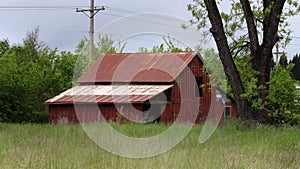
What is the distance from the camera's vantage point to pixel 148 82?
1265 inches

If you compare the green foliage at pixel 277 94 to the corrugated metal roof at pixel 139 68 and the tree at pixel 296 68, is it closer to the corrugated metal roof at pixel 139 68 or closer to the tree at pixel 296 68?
the corrugated metal roof at pixel 139 68

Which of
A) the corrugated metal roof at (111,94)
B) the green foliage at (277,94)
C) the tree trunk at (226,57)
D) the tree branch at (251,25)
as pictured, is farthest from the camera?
the corrugated metal roof at (111,94)

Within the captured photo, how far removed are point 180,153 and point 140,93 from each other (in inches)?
726

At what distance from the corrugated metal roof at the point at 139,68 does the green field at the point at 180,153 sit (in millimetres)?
15817

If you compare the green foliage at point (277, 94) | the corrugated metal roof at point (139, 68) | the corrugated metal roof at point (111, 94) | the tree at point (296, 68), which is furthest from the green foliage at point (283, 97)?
the tree at point (296, 68)

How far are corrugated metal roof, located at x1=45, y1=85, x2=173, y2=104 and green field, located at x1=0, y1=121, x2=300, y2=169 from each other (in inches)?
502

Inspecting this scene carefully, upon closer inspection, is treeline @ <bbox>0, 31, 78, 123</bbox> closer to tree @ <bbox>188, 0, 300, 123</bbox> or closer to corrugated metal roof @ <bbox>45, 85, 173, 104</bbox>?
corrugated metal roof @ <bbox>45, 85, 173, 104</bbox>

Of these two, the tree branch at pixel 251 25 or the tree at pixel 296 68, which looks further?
the tree at pixel 296 68

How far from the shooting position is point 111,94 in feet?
101

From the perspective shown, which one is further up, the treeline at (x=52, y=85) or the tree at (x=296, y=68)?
the tree at (x=296, y=68)

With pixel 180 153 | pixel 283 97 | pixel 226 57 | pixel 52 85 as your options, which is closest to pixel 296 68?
pixel 52 85

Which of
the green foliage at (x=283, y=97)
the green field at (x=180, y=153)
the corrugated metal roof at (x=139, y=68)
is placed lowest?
the green field at (x=180, y=153)

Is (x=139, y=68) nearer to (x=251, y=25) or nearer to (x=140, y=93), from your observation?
(x=140, y=93)

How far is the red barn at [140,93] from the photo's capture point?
1164 inches
